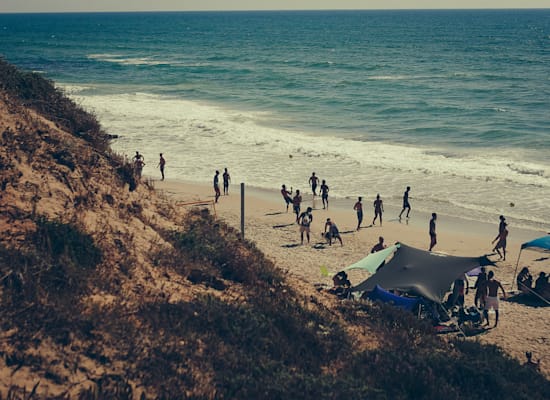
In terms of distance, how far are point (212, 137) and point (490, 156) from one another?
15374 millimetres

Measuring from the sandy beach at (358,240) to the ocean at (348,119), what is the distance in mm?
1794

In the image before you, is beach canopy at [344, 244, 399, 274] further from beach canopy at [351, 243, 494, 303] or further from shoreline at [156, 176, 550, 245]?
shoreline at [156, 176, 550, 245]

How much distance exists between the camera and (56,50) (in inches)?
3780

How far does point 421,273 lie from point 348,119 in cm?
2999

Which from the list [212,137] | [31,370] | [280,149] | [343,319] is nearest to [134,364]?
[31,370]

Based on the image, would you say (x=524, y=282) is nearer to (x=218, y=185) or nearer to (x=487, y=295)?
(x=487, y=295)

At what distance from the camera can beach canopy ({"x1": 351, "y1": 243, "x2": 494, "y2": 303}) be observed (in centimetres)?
1283

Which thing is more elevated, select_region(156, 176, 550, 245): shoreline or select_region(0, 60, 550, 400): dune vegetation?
select_region(0, 60, 550, 400): dune vegetation

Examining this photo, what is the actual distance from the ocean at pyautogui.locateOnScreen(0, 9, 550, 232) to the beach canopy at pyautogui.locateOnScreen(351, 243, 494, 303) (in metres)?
8.91

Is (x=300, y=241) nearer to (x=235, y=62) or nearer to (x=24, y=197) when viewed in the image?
(x=24, y=197)

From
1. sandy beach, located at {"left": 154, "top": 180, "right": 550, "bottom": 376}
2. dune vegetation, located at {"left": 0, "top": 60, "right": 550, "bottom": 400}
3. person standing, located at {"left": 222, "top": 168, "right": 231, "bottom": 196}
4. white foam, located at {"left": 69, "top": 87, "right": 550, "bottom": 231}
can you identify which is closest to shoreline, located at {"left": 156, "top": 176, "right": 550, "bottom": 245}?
sandy beach, located at {"left": 154, "top": 180, "right": 550, "bottom": 376}

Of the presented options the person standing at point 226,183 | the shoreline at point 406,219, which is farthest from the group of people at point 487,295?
the person standing at point 226,183

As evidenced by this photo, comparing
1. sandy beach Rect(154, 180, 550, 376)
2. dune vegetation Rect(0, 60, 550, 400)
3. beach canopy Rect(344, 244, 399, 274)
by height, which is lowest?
sandy beach Rect(154, 180, 550, 376)

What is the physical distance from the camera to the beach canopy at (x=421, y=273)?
12.8m
